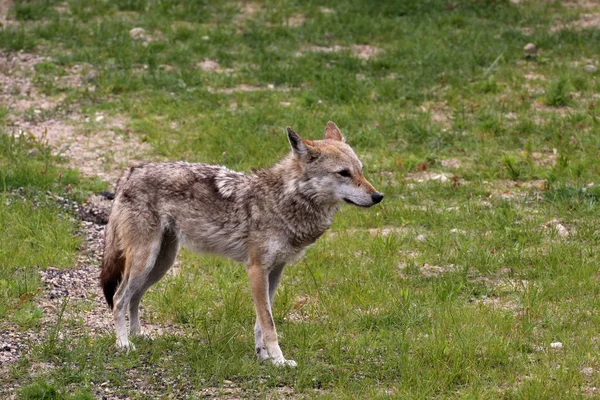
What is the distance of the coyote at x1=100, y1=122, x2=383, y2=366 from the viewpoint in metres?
6.73

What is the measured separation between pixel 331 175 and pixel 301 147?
31 centimetres

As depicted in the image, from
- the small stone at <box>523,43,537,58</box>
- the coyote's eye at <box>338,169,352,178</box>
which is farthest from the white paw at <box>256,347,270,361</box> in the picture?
the small stone at <box>523,43,537,58</box>

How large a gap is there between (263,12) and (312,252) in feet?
26.9

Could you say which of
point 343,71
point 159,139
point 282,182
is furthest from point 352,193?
point 343,71

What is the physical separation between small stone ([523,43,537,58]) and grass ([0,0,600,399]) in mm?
173

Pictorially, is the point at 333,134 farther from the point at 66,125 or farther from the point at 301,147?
the point at 66,125

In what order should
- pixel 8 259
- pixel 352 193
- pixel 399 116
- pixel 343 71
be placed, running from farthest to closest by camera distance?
pixel 343 71, pixel 399 116, pixel 8 259, pixel 352 193

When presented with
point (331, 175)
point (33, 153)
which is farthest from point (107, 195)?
point (331, 175)

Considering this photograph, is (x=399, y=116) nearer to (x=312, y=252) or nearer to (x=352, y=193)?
(x=312, y=252)

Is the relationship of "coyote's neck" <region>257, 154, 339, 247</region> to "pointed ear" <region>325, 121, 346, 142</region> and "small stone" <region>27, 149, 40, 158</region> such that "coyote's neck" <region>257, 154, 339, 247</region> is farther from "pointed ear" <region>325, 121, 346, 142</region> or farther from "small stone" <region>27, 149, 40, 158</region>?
"small stone" <region>27, 149, 40, 158</region>

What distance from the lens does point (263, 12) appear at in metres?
15.9

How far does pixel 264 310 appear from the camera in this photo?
260 inches

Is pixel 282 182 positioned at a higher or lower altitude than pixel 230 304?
higher

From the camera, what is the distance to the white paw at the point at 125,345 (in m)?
6.65
